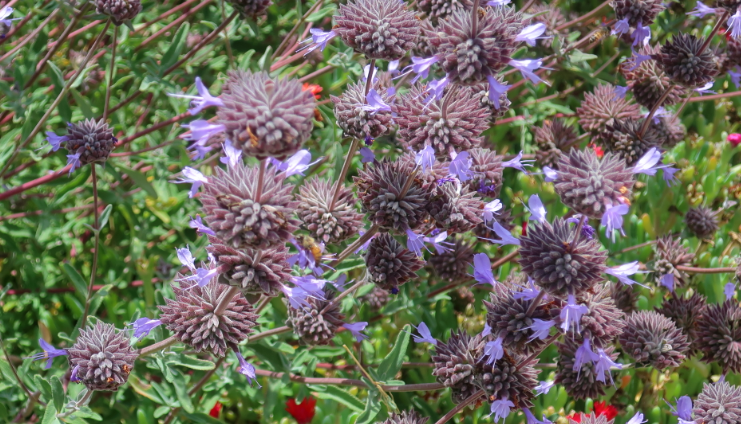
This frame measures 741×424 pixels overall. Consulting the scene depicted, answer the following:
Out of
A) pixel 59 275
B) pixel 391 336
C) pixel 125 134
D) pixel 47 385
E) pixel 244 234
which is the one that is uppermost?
pixel 244 234

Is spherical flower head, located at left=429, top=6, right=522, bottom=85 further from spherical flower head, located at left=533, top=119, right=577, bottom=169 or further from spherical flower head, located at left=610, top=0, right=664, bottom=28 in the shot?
spherical flower head, located at left=533, top=119, right=577, bottom=169

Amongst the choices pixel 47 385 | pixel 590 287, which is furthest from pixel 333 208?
pixel 47 385

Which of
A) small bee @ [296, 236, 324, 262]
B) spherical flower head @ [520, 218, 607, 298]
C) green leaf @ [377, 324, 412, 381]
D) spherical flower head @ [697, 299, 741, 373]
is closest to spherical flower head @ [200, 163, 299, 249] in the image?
small bee @ [296, 236, 324, 262]

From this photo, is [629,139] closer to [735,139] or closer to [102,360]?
[735,139]

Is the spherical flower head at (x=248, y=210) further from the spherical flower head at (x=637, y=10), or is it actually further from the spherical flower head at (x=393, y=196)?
the spherical flower head at (x=637, y=10)

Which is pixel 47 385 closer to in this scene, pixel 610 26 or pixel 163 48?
pixel 163 48

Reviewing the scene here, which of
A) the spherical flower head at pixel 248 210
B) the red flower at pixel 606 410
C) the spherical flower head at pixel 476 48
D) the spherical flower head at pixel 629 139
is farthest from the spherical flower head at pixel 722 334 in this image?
the spherical flower head at pixel 248 210
